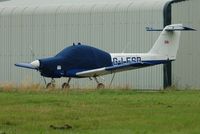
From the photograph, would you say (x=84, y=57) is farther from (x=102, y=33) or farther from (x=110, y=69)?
(x=102, y=33)

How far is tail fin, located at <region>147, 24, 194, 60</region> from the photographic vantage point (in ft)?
132

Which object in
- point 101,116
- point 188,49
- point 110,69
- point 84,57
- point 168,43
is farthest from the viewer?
point 188,49

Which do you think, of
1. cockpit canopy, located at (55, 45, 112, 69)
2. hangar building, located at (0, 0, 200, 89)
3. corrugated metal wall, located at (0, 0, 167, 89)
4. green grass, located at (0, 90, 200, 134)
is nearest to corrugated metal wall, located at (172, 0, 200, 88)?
hangar building, located at (0, 0, 200, 89)

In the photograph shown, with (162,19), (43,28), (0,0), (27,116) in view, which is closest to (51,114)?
(27,116)

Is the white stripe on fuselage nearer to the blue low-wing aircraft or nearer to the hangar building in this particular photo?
the blue low-wing aircraft

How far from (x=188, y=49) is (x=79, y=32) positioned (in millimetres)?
6408

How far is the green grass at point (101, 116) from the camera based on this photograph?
49.5 feet

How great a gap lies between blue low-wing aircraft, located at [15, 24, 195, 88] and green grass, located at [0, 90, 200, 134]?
15.5 meters

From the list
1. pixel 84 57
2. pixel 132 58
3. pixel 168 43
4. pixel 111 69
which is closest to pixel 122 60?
pixel 132 58

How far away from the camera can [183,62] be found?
1688 inches

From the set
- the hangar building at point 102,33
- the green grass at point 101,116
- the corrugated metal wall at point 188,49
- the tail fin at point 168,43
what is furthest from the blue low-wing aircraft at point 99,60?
the green grass at point 101,116

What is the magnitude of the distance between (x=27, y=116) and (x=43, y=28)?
28683 millimetres

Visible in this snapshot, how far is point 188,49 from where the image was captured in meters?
43.2

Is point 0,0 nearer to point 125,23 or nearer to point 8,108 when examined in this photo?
point 125,23
